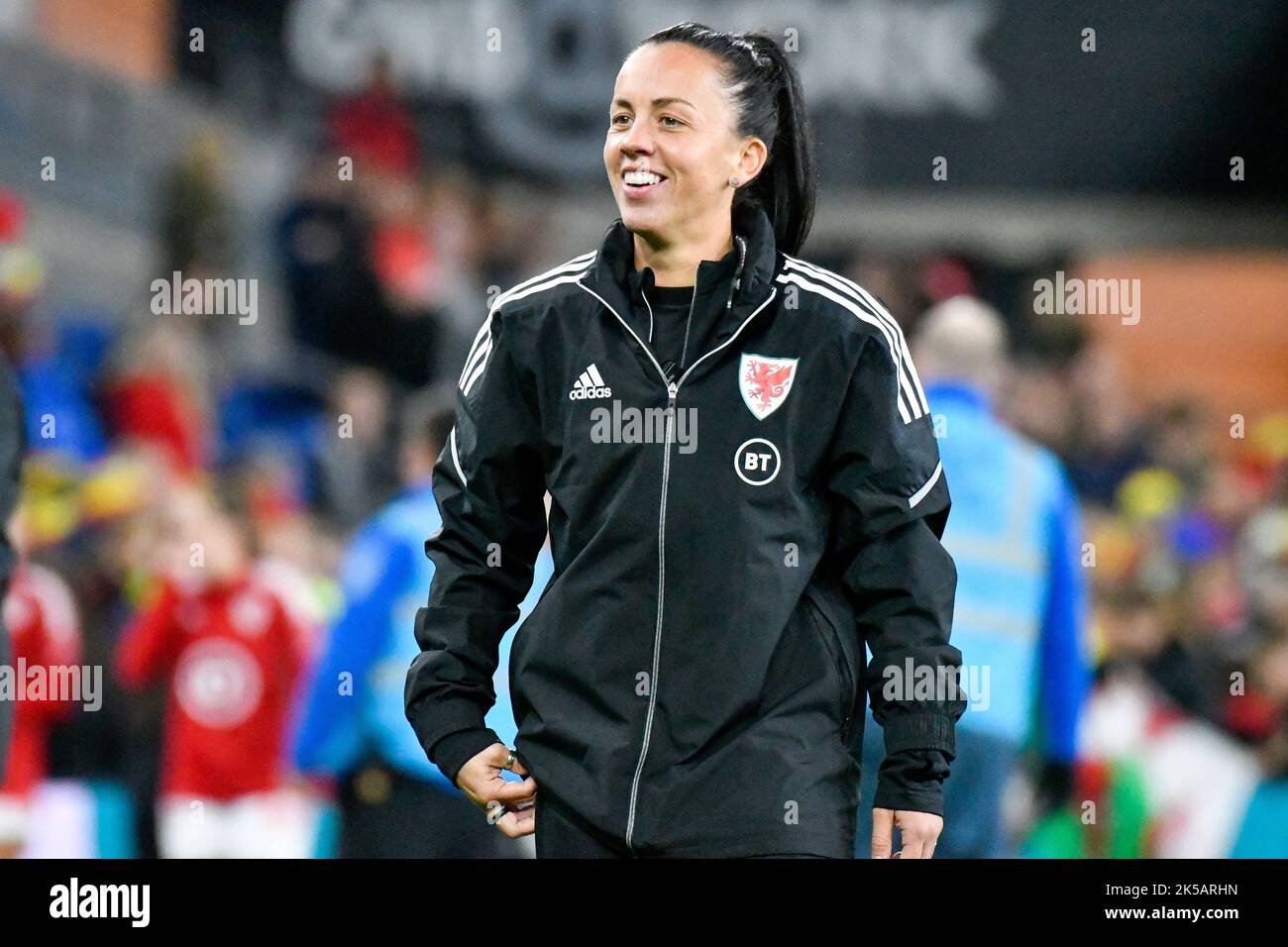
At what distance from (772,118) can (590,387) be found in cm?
42

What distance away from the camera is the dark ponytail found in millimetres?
2176

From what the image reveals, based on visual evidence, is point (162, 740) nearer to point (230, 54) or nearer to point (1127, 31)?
point (230, 54)

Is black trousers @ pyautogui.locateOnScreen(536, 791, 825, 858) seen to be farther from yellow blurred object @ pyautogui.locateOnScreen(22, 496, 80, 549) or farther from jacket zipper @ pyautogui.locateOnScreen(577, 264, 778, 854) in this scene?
yellow blurred object @ pyautogui.locateOnScreen(22, 496, 80, 549)

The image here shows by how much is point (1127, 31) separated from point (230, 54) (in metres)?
3.02

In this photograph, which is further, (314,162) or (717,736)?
(314,162)

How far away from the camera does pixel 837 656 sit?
6.69 ft

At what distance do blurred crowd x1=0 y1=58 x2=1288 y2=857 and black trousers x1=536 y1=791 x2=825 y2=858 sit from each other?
68.2 inches

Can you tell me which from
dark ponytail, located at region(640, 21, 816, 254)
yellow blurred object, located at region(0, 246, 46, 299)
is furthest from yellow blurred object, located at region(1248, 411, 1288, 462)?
dark ponytail, located at region(640, 21, 816, 254)

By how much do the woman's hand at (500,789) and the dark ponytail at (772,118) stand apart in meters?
0.70

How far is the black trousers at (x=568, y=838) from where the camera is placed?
2.00m

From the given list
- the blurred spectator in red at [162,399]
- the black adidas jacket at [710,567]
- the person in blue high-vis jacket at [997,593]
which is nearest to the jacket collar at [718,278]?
the black adidas jacket at [710,567]

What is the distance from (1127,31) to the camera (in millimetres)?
6484
